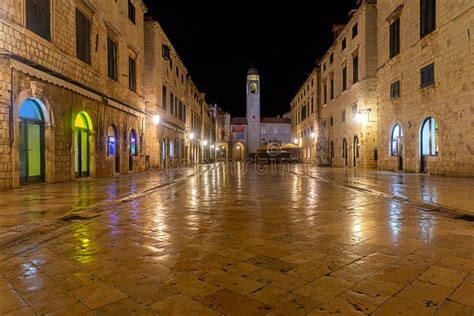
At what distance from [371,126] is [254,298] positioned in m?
24.5

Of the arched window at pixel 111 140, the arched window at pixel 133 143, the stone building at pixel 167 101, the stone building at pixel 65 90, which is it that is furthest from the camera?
the stone building at pixel 167 101

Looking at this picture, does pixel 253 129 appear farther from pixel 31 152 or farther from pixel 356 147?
pixel 31 152

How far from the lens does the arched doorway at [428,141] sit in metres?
17.3

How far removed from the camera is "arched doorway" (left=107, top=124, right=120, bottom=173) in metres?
18.3

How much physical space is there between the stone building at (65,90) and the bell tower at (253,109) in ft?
177

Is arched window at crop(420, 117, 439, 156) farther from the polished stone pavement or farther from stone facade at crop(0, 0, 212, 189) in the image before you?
stone facade at crop(0, 0, 212, 189)

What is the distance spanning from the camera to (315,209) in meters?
7.52

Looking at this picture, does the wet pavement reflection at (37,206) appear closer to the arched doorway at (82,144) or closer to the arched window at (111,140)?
the arched doorway at (82,144)

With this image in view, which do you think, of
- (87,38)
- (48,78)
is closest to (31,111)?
(48,78)

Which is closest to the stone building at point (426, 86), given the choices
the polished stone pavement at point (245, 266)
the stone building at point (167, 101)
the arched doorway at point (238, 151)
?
the polished stone pavement at point (245, 266)

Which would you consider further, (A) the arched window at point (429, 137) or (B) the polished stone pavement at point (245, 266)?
(A) the arched window at point (429, 137)

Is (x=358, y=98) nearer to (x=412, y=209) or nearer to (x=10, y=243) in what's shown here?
(x=412, y=209)

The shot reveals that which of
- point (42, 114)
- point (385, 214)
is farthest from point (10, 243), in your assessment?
point (42, 114)

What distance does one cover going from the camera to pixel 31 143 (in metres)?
12.3
